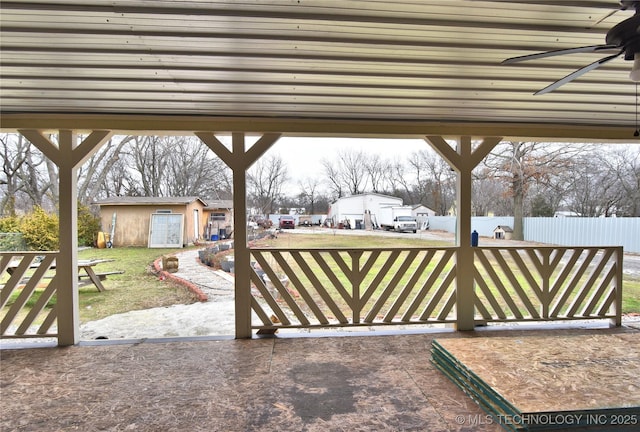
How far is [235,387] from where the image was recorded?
2354 mm

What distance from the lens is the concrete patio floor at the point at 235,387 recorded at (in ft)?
6.38

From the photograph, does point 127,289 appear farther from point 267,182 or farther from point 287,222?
point 287,222

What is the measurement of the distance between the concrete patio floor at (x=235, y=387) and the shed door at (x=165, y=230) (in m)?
3.85

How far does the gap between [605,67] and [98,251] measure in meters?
8.38

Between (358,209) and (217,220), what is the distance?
Result: 9.50 feet

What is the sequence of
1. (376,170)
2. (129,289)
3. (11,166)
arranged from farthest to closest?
1. (11,166)
2. (129,289)
3. (376,170)

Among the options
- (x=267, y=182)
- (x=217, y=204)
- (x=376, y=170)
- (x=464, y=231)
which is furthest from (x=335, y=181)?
(x=217, y=204)

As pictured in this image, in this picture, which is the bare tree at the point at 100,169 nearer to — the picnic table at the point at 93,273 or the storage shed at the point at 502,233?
the picnic table at the point at 93,273

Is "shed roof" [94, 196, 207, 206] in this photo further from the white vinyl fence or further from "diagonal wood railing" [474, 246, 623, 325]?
the white vinyl fence

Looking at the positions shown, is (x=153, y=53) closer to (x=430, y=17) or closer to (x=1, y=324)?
(x=430, y=17)

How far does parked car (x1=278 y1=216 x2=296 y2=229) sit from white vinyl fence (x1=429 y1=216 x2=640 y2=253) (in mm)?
3054

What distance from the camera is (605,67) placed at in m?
2.33

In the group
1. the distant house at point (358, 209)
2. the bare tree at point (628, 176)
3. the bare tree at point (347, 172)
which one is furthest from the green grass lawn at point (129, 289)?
the bare tree at point (628, 176)

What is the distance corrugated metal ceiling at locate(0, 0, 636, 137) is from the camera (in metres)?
1.71
